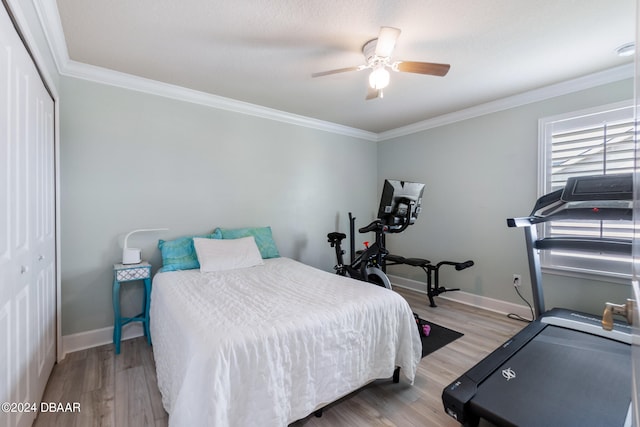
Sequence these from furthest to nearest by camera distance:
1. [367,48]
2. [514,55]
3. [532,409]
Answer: [514,55]
[367,48]
[532,409]

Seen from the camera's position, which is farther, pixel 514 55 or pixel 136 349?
pixel 136 349

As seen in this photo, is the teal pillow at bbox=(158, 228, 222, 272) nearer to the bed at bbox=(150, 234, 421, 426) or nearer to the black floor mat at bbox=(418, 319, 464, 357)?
the bed at bbox=(150, 234, 421, 426)

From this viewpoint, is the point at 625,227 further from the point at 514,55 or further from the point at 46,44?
the point at 46,44

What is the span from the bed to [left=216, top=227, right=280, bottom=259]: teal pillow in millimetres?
858

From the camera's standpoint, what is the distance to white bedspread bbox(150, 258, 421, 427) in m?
1.25

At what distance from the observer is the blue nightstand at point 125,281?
2387 mm

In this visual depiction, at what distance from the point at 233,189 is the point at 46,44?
6.04ft

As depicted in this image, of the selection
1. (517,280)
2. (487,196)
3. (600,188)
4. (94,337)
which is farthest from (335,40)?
(94,337)

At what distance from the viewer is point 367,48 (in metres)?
2.05

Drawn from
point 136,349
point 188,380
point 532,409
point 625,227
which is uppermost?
point 625,227

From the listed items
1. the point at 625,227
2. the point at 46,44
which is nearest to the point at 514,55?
the point at 625,227

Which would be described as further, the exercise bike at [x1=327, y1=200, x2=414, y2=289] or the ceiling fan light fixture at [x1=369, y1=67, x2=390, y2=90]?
the exercise bike at [x1=327, y1=200, x2=414, y2=289]

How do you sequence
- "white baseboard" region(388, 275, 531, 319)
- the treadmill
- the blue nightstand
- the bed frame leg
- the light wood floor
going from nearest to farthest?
the treadmill
the light wood floor
the bed frame leg
the blue nightstand
"white baseboard" region(388, 275, 531, 319)

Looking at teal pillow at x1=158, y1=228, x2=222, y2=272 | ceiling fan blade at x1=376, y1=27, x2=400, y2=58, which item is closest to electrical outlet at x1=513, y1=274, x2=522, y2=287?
ceiling fan blade at x1=376, y1=27, x2=400, y2=58
